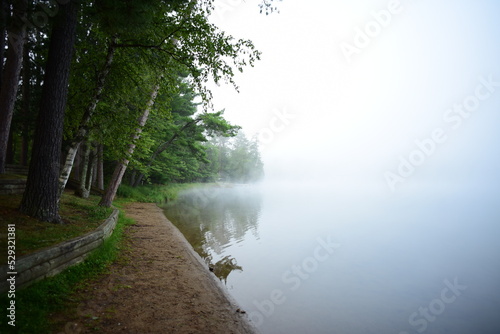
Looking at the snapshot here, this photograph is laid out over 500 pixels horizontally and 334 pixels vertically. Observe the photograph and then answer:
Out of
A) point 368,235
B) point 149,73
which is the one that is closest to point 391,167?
point 368,235

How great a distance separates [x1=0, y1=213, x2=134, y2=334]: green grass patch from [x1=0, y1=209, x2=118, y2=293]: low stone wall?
0.36 ft

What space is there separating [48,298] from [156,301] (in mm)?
1662

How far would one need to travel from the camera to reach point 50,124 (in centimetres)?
550

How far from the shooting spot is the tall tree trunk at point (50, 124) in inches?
214

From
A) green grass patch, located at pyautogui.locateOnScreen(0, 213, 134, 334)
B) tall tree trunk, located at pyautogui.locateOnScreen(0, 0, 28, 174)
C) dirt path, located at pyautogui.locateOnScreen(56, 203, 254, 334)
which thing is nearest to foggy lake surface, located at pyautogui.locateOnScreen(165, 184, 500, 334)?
dirt path, located at pyautogui.locateOnScreen(56, 203, 254, 334)

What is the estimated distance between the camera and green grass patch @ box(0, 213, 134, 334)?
2883 mm

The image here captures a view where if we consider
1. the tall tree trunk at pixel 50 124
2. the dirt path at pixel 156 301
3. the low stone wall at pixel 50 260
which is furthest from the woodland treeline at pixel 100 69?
the dirt path at pixel 156 301

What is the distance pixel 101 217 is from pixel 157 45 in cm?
570

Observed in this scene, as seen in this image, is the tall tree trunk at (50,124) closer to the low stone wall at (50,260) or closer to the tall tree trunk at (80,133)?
the tall tree trunk at (80,133)

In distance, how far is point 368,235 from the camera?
1625cm

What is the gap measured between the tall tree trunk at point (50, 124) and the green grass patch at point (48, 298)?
1.84 m

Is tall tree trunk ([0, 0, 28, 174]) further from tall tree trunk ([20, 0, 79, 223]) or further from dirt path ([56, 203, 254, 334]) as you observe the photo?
dirt path ([56, 203, 254, 334])

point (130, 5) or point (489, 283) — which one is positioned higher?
point (130, 5)

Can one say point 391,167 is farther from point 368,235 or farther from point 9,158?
point 9,158
